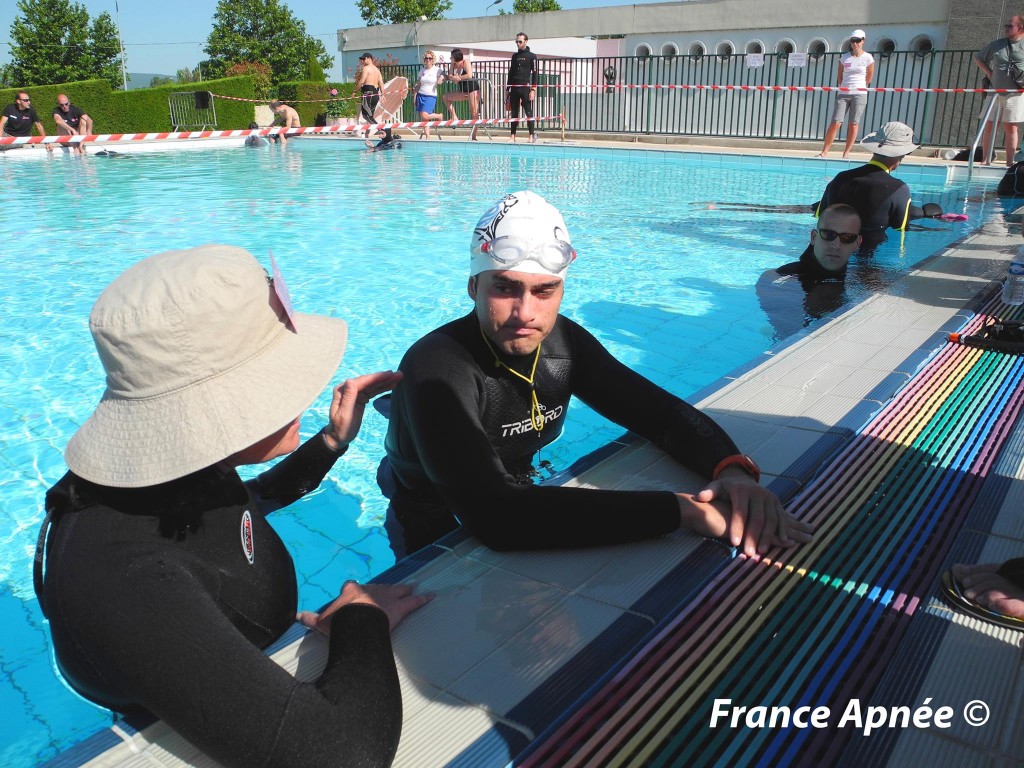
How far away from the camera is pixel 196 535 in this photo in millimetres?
1517

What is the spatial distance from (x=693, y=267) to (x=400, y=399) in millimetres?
6814

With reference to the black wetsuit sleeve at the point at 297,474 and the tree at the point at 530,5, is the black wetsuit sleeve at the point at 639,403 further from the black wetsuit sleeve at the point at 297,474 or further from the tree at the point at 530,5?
the tree at the point at 530,5

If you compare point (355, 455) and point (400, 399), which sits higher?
point (400, 399)

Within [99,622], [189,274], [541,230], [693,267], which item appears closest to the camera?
[99,622]

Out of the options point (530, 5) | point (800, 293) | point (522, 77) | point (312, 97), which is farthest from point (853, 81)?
point (530, 5)

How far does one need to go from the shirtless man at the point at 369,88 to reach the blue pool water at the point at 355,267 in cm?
481

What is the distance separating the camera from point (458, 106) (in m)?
31.5

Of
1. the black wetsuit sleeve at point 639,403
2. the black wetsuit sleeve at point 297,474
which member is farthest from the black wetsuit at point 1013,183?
the black wetsuit sleeve at point 297,474

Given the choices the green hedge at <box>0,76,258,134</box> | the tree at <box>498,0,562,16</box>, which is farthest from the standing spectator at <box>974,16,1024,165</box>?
the tree at <box>498,0,562,16</box>

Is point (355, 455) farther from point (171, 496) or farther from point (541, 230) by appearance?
point (171, 496)

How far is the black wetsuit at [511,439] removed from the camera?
2186mm

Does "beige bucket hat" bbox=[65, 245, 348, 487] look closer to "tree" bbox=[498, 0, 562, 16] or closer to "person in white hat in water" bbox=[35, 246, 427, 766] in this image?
"person in white hat in water" bbox=[35, 246, 427, 766]

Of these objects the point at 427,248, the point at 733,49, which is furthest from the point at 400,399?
the point at 733,49

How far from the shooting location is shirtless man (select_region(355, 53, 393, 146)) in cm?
2128
